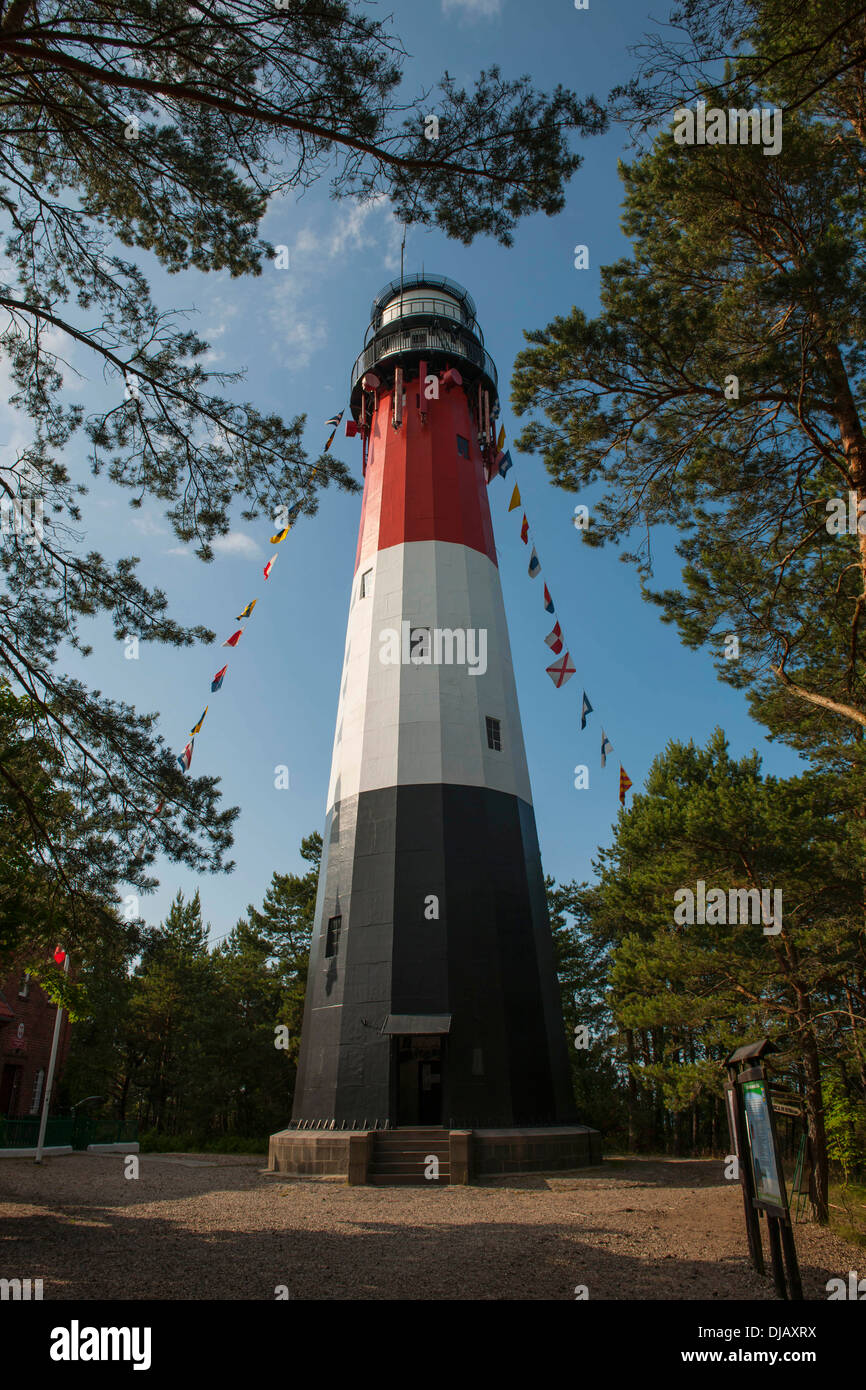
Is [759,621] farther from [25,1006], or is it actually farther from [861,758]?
[25,1006]

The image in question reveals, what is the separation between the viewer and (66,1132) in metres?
21.6

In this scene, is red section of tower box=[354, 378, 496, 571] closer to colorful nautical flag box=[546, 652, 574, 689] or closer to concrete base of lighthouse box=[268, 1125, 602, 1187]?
colorful nautical flag box=[546, 652, 574, 689]

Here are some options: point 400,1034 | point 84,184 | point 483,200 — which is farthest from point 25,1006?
point 483,200

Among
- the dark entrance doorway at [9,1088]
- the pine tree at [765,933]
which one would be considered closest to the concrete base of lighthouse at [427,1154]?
the pine tree at [765,933]

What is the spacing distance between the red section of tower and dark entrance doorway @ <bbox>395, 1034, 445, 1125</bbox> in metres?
11.1

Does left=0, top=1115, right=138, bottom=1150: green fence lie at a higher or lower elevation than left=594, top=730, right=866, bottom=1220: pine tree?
lower

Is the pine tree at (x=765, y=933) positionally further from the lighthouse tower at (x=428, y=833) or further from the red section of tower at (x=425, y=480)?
the red section of tower at (x=425, y=480)

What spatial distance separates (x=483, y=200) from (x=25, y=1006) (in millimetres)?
28744

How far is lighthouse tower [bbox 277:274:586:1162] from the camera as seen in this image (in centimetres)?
1446

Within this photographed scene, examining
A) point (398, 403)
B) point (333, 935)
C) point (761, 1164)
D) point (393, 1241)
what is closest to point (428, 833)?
point (333, 935)

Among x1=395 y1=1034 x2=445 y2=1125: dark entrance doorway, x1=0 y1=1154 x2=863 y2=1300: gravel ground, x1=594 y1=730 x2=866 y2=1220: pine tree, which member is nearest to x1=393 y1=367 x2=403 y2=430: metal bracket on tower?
x1=594 y1=730 x2=866 y2=1220: pine tree

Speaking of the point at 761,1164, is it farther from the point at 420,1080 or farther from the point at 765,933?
the point at 420,1080

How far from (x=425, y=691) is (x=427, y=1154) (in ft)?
28.8
